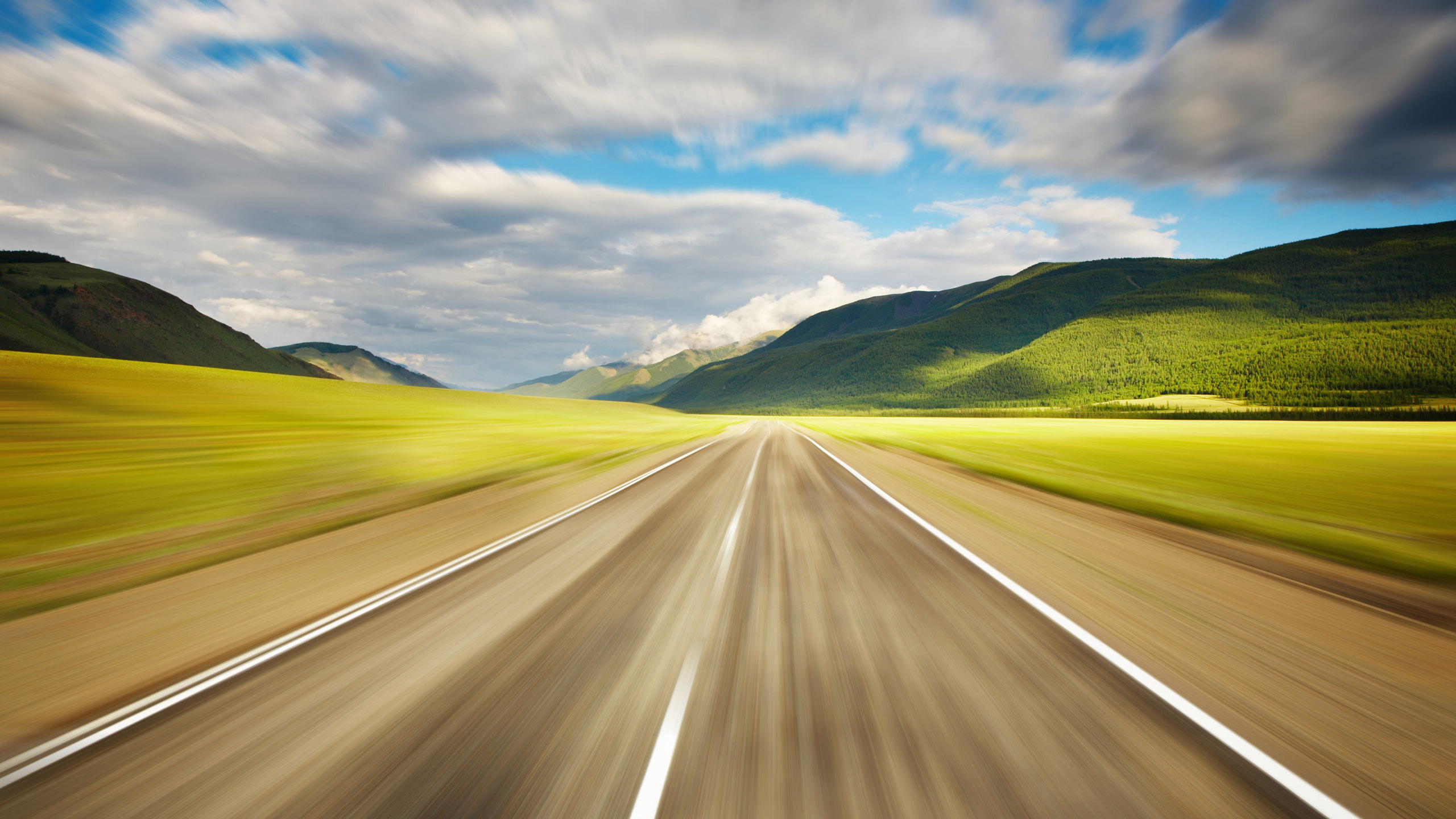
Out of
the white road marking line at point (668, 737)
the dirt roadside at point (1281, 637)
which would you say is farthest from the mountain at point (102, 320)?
the dirt roadside at point (1281, 637)

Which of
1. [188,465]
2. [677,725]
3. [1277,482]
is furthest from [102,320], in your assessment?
[1277,482]

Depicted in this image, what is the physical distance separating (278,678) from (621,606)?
2605mm

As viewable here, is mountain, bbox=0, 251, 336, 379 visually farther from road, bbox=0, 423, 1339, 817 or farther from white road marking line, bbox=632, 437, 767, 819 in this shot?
white road marking line, bbox=632, 437, 767, 819

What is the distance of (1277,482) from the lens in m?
14.4

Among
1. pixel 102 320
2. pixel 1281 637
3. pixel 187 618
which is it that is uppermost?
pixel 102 320

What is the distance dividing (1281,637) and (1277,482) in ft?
46.5

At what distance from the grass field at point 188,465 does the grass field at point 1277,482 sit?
14.6 meters

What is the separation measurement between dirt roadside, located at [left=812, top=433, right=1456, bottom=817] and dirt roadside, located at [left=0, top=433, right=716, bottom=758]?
712 centimetres

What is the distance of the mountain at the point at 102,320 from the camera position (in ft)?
419

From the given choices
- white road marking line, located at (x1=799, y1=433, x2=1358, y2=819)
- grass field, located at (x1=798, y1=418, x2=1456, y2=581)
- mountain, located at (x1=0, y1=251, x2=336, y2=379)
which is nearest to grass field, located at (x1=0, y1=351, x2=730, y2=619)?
white road marking line, located at (x1=799, y1=433, x2=1358, y2=819)

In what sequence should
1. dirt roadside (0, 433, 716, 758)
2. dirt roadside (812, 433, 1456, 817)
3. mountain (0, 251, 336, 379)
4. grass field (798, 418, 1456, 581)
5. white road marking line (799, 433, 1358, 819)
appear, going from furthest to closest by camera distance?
mountain (0, 251, 336, 379) → grass field (798, 418, 1456, 581) → dirt roadside (0, 433, 716, 758) → dirt roadside (812, 433, 1456, 817) → white road marking line (799, 433, 1358, 819)

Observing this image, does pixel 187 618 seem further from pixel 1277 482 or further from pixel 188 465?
pixel 1277 482

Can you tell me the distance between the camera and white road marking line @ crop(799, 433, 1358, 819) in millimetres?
2498

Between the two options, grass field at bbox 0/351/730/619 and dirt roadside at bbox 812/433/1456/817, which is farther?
grass field at bbox 0/351/730/619
